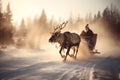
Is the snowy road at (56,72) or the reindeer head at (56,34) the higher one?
the reindeer head at (56,34)

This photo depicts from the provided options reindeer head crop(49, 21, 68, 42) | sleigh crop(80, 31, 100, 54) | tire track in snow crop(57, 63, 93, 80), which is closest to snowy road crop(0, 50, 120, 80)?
tire track in snow crop(57, 63, 93, 80)

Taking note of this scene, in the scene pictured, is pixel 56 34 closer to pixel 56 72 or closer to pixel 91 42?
pixel 91 42

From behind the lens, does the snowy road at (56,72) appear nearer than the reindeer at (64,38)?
Yes

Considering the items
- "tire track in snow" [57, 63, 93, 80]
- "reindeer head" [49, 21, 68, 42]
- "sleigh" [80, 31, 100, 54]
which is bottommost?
"tire track in snow" [57, 63, 93, 80]

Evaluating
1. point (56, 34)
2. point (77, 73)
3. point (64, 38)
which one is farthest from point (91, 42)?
point (77, 73)

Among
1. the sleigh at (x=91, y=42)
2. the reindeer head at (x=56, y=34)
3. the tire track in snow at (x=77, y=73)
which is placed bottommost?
the tire track in snow at (x=77, y=73)

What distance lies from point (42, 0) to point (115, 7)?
7.36ft

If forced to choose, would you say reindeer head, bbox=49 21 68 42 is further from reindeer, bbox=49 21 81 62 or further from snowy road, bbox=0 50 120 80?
snowy road, bbox=0 50 120 80

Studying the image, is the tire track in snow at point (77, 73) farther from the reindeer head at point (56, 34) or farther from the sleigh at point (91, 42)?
the sleigh at point (91, 42)

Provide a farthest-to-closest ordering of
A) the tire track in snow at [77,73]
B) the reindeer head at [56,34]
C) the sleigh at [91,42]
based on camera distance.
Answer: the sleigh at [91,42]
the reindeer head at [56,34]
the tire track in snow at [77,73]

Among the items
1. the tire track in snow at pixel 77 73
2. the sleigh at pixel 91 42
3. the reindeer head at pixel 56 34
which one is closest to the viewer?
the tire track in snow at pixel 77 73


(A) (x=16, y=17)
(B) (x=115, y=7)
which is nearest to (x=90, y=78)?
(B) (x=115, y=7)

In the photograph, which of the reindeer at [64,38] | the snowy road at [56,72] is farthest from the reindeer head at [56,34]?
the snowy road at [56,72]

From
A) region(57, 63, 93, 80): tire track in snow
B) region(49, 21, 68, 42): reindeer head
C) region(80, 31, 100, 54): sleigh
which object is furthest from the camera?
region(80, 31, 100, 54): sleigh
